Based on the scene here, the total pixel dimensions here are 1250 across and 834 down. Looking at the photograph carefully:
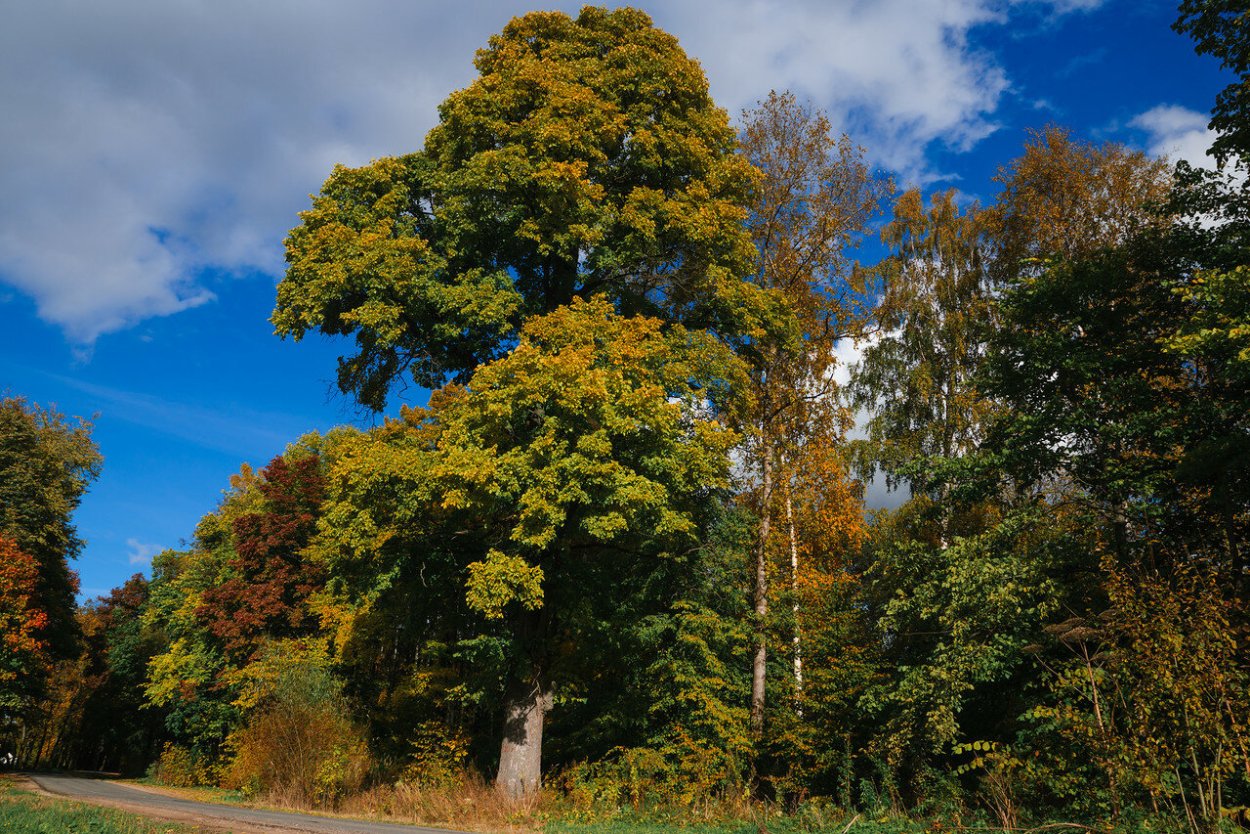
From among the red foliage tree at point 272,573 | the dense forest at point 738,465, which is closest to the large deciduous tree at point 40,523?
the red foliage tree at point 272,573

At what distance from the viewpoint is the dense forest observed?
11477 millimetres

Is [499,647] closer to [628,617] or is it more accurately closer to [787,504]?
[628,617]

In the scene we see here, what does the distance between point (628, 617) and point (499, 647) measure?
8.96ft

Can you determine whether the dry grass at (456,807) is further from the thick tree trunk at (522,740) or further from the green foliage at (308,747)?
the green foliage at (308,747)

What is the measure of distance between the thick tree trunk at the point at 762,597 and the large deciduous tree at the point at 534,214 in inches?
139

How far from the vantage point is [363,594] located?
15562mm

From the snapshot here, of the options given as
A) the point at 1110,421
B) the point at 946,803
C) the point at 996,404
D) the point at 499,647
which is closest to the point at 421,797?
the point at 499,647

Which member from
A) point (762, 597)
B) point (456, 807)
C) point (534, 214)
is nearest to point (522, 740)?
point (456, 807)

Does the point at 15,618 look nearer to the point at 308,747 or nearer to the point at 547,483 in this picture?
the point at 308,747

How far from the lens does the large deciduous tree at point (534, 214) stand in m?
14.7

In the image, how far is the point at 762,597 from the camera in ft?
54.7

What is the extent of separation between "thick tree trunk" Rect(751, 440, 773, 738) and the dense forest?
0.32 feet

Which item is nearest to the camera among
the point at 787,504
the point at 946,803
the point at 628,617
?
the point at 946,803

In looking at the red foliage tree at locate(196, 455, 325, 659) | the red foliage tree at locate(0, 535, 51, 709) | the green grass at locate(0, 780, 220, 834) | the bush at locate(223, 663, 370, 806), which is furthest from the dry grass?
the red foliage tree at locate(0, 535, 51, 709)
